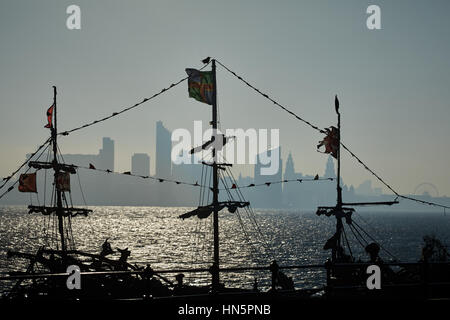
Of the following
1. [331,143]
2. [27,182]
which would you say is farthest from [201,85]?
[27,182]

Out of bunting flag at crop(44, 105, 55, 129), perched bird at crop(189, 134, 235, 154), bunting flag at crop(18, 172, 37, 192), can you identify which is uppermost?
bunting flag at crop(44, 105, 55, 129)

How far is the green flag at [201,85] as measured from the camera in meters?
21.9

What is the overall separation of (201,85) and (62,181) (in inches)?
546

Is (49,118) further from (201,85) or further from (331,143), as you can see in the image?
(331,143)

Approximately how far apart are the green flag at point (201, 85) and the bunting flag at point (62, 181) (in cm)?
1292

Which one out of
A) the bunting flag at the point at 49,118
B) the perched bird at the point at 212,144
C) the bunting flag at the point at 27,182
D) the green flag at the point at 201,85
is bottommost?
the bunting flag at the point at 27,182

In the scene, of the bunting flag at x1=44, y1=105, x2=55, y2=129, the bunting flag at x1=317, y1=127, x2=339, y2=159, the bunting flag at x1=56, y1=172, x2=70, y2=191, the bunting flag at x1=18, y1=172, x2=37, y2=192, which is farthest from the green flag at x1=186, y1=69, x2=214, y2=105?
the bunting flag at x1=18, y1=172, x2=37, y2=192

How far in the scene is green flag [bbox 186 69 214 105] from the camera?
21.9 meters

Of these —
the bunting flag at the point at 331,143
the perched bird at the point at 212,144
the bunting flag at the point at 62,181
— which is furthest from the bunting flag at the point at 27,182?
the bunting flag at the point at 331,143

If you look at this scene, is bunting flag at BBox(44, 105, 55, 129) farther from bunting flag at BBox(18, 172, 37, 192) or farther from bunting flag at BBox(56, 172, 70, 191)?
bunting flag at BBox(56, 172, 70, 191)

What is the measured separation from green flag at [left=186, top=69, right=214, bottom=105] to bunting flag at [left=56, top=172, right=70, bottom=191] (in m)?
12.9

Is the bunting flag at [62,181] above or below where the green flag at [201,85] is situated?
below

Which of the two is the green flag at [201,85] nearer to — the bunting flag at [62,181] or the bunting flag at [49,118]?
the bunting flag at [49,118]
